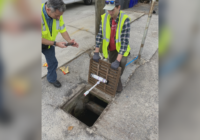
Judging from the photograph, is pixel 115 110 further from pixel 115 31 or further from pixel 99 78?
pixel 115 31

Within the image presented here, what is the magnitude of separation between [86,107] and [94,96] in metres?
0.32

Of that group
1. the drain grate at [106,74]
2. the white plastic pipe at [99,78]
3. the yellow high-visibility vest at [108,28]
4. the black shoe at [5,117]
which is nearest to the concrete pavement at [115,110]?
the drain grate at [106,74]

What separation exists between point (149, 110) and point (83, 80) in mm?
1569

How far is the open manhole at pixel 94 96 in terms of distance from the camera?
2529mm

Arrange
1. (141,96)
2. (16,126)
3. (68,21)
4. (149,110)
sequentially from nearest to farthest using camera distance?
(16,126) < (149,110) < (141,96) < (68,21)

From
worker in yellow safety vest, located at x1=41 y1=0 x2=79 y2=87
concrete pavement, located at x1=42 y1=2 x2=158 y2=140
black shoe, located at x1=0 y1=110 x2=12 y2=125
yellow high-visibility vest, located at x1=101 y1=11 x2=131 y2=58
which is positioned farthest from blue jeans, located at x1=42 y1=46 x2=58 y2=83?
black shoe, located at x1=0 y1=110 x2=12 y2=125

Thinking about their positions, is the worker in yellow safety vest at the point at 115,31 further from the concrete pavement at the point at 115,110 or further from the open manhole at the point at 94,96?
the concrete pavement at the point at 115,110

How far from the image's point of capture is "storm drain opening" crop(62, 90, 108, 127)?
2.79 meters

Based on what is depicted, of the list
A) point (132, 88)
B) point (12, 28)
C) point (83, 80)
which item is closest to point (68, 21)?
→ point (83, 80)

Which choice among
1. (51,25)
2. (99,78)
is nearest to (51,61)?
(51,25)

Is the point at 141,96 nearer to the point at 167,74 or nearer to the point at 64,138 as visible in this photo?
the point at 64,138

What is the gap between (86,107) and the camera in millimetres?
3070

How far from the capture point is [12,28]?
41cm

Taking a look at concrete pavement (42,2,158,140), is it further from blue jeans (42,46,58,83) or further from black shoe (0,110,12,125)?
black shoe (0,110,12,125)
